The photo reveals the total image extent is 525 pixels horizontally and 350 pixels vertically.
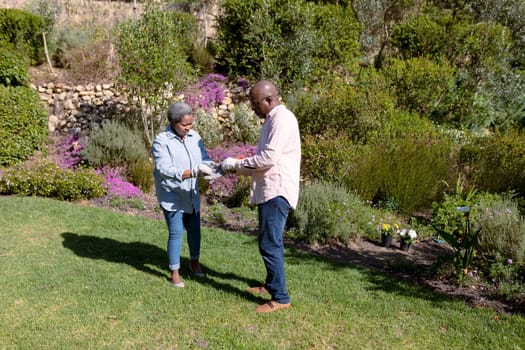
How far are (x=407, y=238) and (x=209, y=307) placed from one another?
2.67m

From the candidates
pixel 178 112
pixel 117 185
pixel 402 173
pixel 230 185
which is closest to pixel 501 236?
pixel 402 173

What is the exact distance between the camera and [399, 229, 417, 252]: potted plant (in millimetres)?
5082

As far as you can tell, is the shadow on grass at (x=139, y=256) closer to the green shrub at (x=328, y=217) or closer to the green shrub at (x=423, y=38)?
the green shrub at (x=328, y=217)

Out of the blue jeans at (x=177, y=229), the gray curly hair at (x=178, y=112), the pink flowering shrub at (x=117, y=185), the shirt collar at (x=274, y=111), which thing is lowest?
the pink flowering shrub at (x=117, y=185)

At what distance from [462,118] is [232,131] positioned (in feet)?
16.9

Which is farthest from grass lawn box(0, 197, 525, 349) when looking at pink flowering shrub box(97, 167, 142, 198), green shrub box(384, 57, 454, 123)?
green shrub box(384, 57, 454, 123)

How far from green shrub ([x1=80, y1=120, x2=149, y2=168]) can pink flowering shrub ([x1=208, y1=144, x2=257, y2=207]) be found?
4.51 feet

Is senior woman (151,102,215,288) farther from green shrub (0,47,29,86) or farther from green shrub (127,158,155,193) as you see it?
green shrub (0,47,29,86)

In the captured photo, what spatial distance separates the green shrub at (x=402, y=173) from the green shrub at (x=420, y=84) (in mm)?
2906

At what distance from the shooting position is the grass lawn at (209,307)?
122 inches

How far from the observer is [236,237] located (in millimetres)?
5340

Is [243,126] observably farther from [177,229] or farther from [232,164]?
[232,164]

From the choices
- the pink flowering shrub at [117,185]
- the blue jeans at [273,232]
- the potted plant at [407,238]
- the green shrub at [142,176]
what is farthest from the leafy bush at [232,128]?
the blue jeans at [273,232]

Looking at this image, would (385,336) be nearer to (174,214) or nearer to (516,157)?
(174,214)
